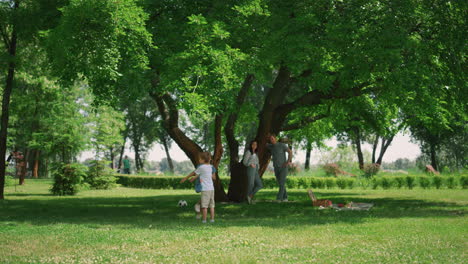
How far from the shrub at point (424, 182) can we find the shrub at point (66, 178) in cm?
1965

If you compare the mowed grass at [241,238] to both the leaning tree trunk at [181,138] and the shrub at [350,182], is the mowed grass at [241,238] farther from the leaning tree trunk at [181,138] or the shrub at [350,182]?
the shrub at [350,182]

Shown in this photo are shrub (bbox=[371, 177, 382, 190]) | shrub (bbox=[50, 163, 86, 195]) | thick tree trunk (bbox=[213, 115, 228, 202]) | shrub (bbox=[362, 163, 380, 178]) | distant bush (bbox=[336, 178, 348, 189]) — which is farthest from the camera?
shrub (bbox=[362, 163, 380, 178])

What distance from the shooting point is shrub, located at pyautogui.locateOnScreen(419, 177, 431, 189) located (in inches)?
1090

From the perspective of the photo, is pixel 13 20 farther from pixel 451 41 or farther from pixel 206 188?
pixel 451 41

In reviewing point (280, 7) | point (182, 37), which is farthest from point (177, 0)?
point (280, 7)

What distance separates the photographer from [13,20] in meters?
17.3

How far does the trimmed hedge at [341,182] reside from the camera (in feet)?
89.7

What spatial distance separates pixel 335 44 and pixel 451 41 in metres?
3.47

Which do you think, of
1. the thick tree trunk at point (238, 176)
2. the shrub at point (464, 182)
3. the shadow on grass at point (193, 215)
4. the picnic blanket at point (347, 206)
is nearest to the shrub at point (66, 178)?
the shadow on grass at point (193, 215)

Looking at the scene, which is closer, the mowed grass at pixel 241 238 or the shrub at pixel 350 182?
the mowed grass at pixel 241 238

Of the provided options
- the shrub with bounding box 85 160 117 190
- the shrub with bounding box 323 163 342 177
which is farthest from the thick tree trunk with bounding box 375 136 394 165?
the shrub with bounding box 85 160 117 190

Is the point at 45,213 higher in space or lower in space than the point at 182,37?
lower

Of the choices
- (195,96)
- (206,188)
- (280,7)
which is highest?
(280,7)

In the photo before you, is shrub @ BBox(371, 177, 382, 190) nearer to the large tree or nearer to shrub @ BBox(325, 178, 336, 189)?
shrub @ BBox(325, 178, 336, 189)
